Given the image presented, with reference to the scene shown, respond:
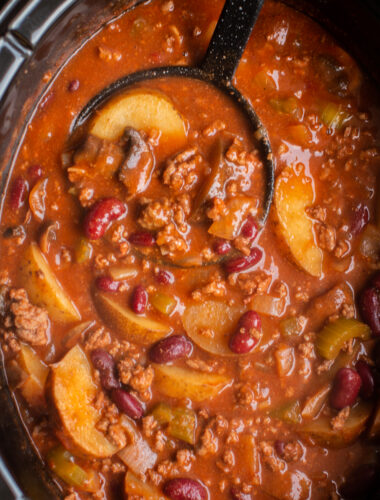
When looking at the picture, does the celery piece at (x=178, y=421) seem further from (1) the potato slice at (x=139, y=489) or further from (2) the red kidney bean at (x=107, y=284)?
(2) the red kidney bean at (x=107, y=284)

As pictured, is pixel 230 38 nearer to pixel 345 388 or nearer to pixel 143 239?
pixel 143 239

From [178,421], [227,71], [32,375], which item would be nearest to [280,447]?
[178,421]

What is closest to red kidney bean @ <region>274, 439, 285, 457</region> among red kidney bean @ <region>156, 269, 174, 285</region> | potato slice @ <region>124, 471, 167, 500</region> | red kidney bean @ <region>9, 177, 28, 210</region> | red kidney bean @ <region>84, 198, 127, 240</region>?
potato slice @ <region>124, 471, 167, 500</region>

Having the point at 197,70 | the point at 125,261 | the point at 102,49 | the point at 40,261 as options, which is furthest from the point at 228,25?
the point at 40,261

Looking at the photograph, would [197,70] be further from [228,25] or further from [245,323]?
[245,323]

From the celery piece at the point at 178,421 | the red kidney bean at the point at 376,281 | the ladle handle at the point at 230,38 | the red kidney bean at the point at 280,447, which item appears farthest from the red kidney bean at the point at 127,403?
the ladle handle at the point at 230,38

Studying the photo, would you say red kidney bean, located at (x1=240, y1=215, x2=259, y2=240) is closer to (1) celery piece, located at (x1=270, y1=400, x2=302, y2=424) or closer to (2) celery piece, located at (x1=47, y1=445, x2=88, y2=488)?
(1) celery piece, located at (x1=270, y1=400, x2=302, y2=424)
